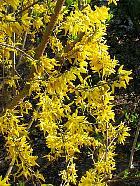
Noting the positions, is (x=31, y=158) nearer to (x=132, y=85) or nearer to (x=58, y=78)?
(x=58, y=78)

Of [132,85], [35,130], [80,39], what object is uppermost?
Result: [80,39]

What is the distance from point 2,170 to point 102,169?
2.21 meters

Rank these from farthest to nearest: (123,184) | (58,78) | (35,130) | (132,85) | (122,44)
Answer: (122,44) < (132,85) < (35,130) < (123,184) < (58,78)

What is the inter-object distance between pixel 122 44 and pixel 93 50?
5591mm

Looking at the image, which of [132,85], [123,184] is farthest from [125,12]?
[123,184]

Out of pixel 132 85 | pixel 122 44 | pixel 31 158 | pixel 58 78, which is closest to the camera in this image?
pixel 58 78

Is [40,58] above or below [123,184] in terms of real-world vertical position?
above

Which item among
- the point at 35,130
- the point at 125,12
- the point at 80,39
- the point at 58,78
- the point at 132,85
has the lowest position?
the point at 35,130

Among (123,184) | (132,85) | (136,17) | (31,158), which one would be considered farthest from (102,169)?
(136,17)

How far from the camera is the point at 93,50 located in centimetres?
245

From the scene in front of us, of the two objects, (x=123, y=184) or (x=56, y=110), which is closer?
(x=56, y=110)

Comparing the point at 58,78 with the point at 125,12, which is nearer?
the point at 58,78

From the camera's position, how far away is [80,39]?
8.16 feet

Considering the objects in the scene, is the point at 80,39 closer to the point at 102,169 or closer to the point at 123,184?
the point at 102,169
